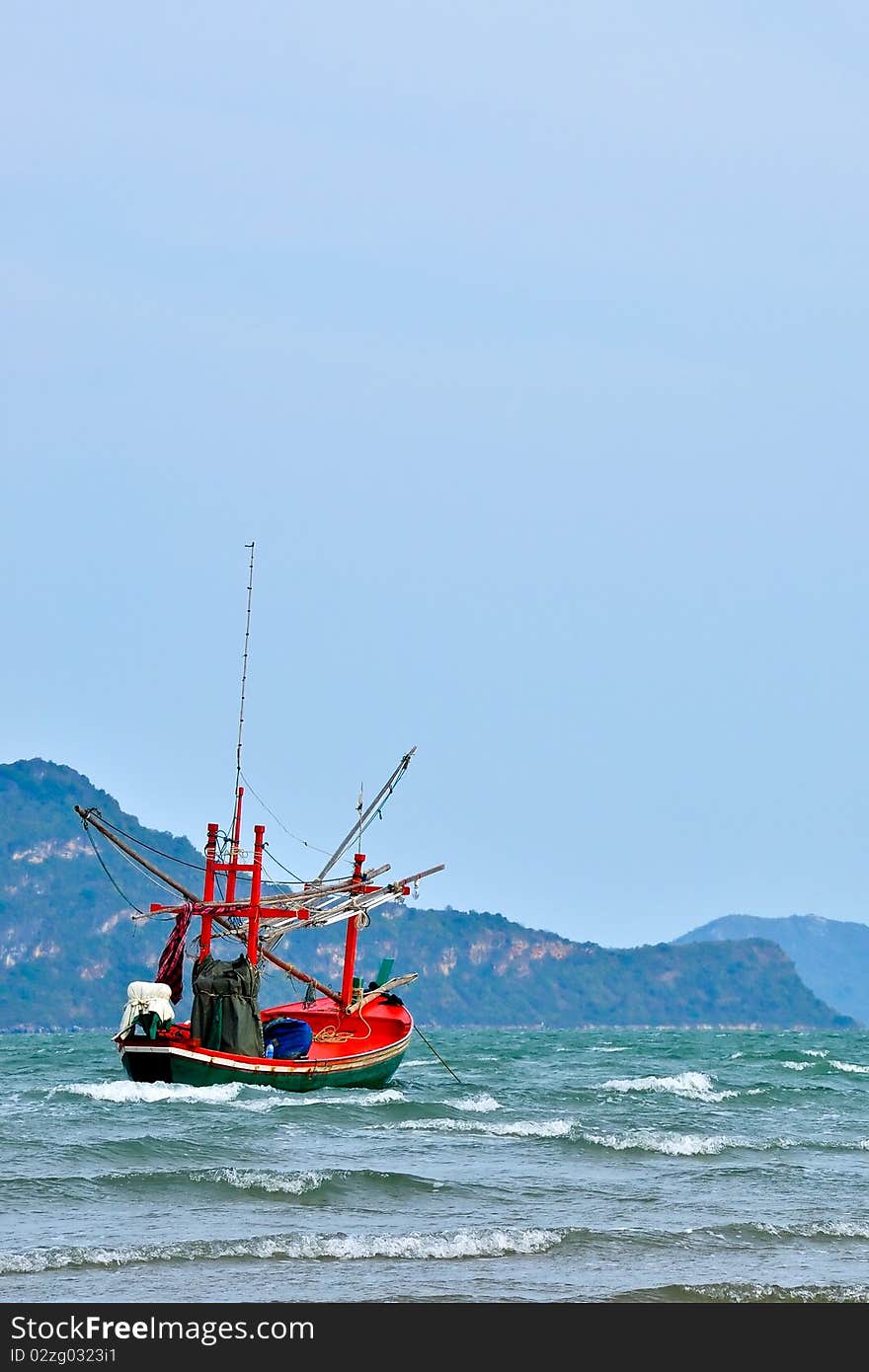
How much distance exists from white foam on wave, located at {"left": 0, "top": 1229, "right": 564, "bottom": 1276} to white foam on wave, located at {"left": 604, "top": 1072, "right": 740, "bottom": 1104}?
30316 mm

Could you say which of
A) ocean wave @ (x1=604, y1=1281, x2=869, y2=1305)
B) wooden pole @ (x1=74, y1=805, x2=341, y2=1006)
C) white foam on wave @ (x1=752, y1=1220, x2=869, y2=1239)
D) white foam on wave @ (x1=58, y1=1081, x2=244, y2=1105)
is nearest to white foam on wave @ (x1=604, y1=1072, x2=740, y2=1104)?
wooden pole @ (x1=74, y1=805, x2=341, y2=1006)

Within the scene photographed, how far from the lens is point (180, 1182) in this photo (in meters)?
29.9

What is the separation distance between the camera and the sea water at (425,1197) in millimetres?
21109

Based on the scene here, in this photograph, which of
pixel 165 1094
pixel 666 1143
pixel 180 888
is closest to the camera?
pixel 666 1143

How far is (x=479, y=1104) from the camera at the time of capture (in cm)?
5034

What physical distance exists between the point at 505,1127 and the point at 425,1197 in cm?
1332

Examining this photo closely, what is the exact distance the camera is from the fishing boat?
49000 millimetres

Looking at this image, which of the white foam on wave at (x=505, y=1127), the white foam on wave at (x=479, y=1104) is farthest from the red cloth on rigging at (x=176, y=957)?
the white foam on wave at (x=505, y=1127)

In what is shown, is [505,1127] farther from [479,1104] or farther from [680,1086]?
[680,1086]

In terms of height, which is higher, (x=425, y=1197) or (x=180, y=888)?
(x=180, y=888)

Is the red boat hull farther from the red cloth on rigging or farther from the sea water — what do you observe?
the red cloth on rigging

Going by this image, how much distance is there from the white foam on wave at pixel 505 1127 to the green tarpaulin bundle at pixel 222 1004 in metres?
7.23

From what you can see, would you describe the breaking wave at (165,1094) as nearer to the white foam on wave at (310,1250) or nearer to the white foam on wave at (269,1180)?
the white foam on wave at (269,1180)

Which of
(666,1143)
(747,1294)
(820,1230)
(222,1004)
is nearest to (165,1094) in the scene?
(222,1004)
